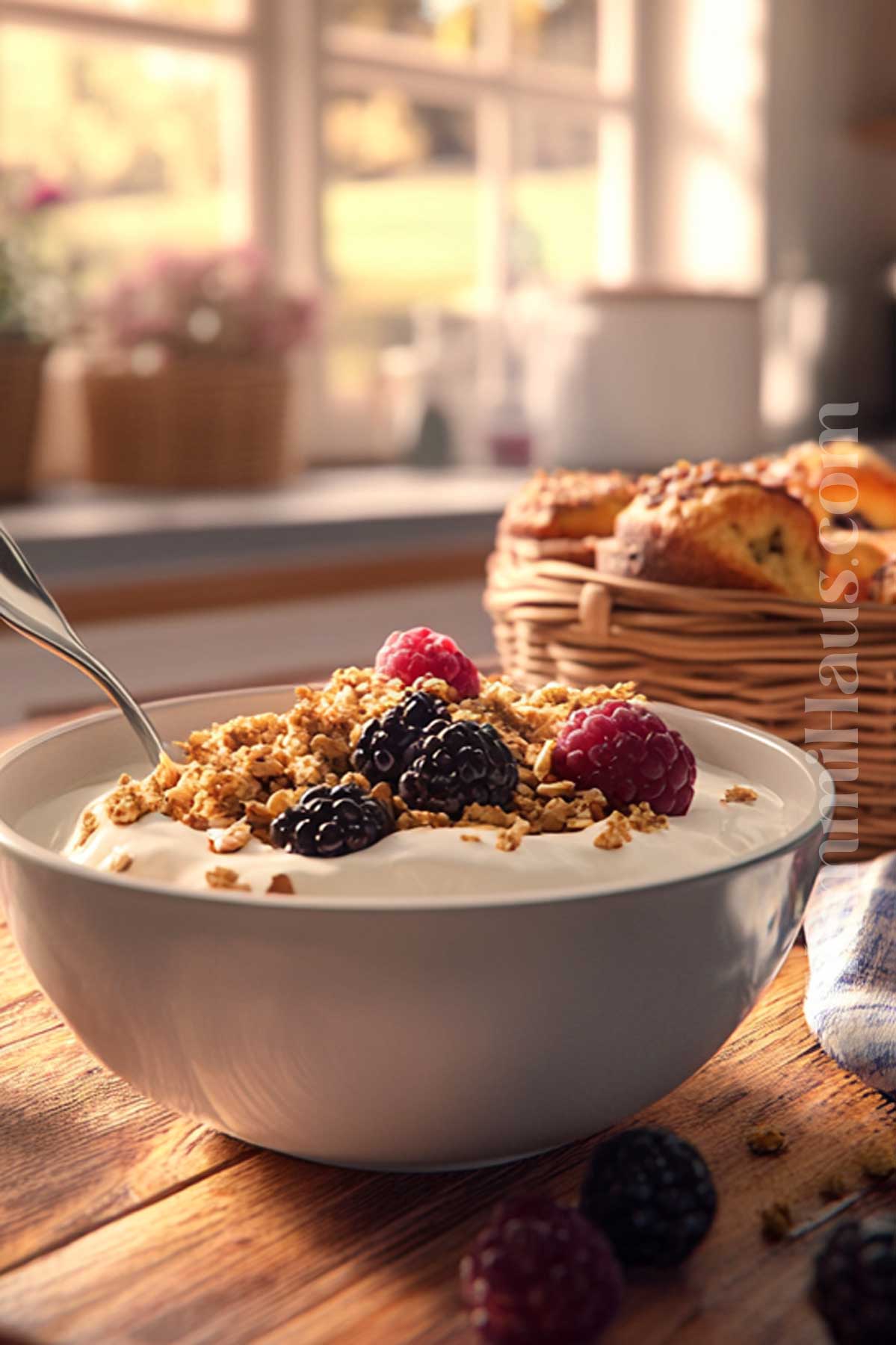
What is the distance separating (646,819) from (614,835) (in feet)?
0.11

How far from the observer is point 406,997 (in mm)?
465

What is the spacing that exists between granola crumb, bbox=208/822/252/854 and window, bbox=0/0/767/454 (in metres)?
2.08

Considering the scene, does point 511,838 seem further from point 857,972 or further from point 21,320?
point 21,320

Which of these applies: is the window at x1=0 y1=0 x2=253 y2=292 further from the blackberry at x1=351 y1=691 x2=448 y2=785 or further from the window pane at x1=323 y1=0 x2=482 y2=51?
the blackberry at x1=351 y1=691 x2=448 y2=785

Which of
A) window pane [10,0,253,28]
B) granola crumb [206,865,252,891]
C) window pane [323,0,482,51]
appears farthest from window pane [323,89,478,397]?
granola crumb [206,865,252,891]

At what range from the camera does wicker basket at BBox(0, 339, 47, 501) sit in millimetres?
2029

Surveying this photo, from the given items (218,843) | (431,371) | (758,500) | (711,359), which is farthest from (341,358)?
(218,843)

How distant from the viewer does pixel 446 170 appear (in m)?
3.06

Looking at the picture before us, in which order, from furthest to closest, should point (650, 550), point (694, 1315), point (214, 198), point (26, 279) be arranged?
point (214, 198), point (26, 279), point (650, 550), point (694, 1315)

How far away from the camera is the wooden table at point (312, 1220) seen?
437mm

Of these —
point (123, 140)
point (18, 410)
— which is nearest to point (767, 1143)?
point (18, 410)

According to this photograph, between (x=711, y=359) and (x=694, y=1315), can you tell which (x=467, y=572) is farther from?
(x=694, y=1315)

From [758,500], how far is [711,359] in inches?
75.5

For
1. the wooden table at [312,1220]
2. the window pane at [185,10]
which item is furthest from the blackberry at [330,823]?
the window pane at [185,10]
